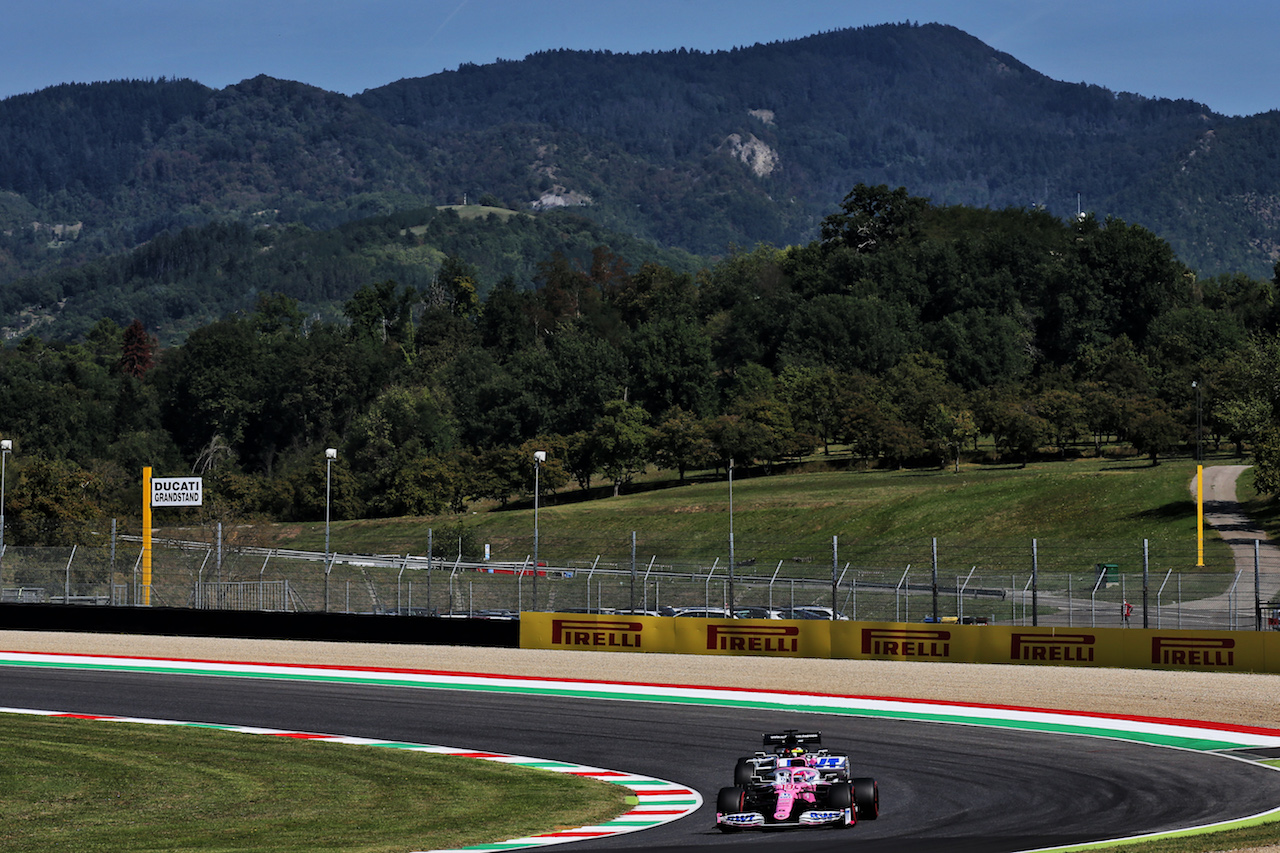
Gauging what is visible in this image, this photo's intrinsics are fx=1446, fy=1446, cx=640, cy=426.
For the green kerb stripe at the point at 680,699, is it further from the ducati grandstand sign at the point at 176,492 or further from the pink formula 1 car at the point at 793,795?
the ducati grandstand sign at the point at 176,492

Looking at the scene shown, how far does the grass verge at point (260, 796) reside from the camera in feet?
41.7

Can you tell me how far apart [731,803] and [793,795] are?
55 centimetres

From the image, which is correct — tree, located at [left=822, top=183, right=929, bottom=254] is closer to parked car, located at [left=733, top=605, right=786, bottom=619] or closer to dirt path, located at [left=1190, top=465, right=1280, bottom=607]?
dirt path, located at [left=1190, top=465, right=1280, bottom=607]

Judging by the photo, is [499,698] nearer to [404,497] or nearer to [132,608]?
[132,608]

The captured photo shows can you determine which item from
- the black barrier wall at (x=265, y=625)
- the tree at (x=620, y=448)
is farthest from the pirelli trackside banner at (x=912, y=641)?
the tree at (x=620, y=448)

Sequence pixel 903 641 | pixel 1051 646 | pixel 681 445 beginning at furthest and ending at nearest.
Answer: pixel 681 445, pixel 903 641, pixel 1051 646

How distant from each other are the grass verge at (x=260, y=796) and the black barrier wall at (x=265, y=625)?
14498mm

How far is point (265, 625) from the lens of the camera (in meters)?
35.7

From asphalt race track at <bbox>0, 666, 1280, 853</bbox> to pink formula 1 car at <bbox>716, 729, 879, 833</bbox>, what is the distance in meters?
0.15

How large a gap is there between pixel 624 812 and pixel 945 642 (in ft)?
53.8

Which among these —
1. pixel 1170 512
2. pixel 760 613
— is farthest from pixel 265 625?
pixel 1170 512

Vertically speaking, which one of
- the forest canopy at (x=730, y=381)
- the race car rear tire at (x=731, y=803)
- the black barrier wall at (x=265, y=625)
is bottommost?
the race car rear tire at (x=731, y=803)

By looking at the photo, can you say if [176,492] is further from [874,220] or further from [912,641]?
[874,220]

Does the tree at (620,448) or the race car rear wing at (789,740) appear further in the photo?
the tree at (620,448)
